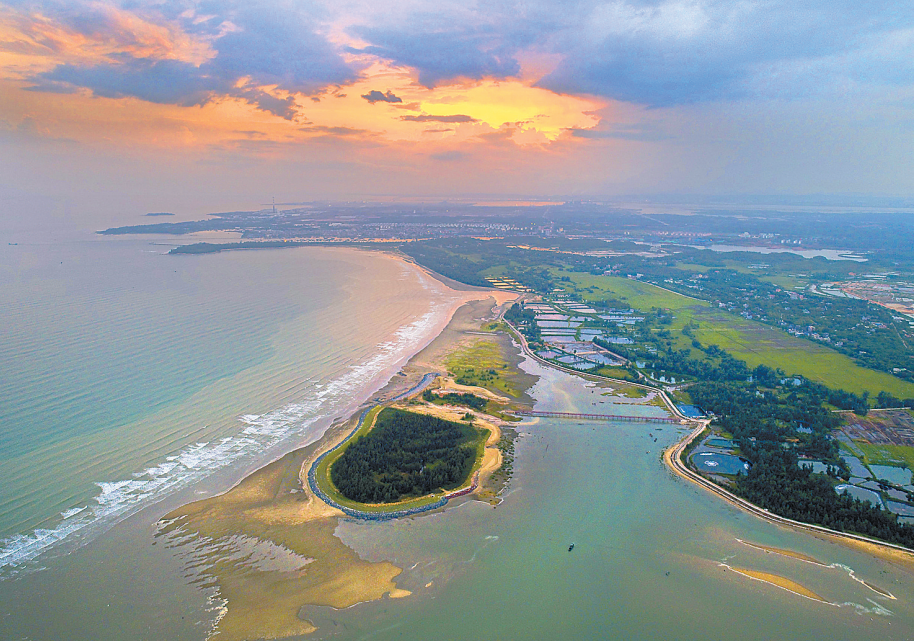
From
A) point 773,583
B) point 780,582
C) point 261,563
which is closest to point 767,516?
point 780,582

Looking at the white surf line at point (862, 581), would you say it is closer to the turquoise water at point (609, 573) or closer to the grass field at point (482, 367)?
the turquoise water at point (609, 573)

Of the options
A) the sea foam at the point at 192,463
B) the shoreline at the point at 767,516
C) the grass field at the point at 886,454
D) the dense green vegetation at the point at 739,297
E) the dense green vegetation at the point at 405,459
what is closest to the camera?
the sea foam at the point at 192,463

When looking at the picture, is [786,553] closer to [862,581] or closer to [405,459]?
[862,581]

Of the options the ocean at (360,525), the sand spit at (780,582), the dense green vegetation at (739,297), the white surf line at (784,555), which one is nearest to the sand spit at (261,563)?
the ocean at (360,525)

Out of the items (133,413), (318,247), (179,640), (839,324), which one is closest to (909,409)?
(839,324)

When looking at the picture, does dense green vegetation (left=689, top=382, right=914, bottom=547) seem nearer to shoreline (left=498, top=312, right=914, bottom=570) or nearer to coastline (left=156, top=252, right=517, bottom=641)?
shoreline (left=498, top=312, right=914, bottom=570)

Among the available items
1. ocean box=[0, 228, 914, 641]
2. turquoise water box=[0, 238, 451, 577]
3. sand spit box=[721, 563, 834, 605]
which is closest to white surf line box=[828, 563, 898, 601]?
ocean box=[0, 228, 914, 641]
